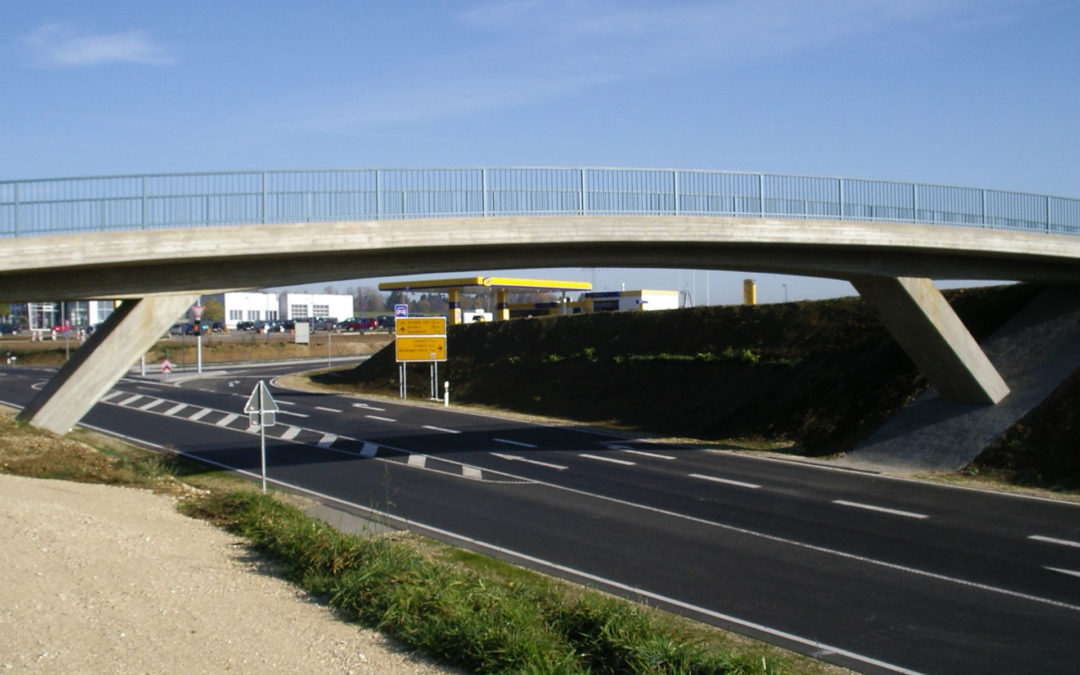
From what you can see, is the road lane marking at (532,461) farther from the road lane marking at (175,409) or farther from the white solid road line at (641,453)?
the road lane marking at (175,409)

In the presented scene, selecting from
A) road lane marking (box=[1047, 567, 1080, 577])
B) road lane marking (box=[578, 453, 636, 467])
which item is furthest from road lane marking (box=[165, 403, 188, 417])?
road lane marking (box=[1047, 567, 1080, 577])

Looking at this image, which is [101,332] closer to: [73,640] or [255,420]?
[255,420]

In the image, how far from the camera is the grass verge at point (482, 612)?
7.14 meters

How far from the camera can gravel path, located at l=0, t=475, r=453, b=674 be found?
7289mm

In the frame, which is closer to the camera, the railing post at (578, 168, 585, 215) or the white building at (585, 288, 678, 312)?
the railing post at (578, 168, 585, 215)

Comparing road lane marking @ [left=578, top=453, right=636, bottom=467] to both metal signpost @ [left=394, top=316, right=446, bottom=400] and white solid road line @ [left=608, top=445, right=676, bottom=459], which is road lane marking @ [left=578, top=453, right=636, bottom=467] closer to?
white solid road line @ [left=608, top=445, right=676, bottom=459]

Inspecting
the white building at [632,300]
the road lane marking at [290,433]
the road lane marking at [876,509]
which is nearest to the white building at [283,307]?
the white building at [632,300]

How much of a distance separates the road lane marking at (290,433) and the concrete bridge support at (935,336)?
1646 centimetres

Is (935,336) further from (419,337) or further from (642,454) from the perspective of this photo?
(419,337)

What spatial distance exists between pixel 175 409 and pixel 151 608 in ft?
96.6

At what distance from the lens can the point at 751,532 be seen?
1414 cm

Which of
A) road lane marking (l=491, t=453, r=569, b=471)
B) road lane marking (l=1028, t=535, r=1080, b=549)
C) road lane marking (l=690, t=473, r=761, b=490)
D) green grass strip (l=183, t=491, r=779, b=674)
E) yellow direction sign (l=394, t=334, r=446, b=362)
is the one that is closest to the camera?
green grass strip (l=183, t=491, r=779, b=674)

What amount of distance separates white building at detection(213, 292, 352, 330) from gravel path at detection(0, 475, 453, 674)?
11172cm

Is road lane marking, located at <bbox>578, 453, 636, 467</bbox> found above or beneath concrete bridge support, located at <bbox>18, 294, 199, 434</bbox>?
beneath
